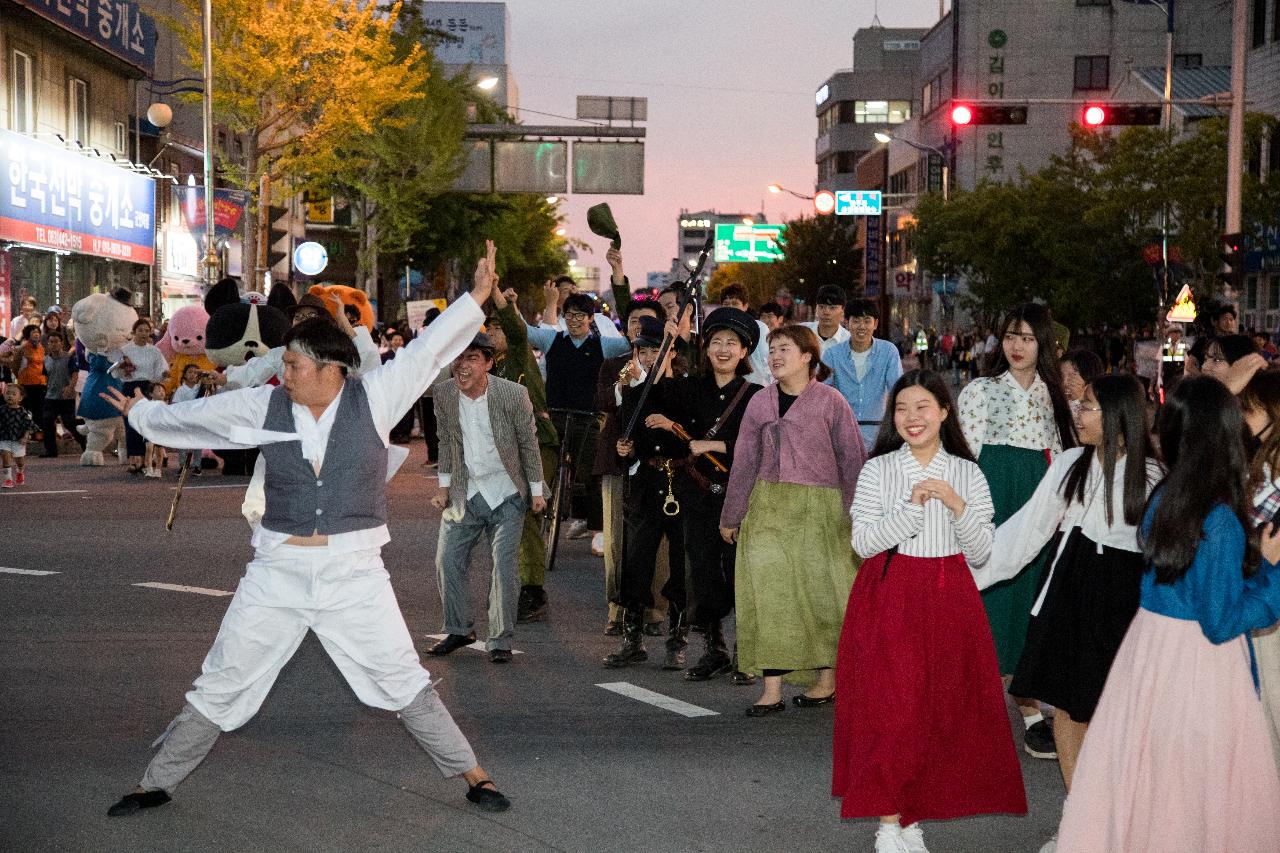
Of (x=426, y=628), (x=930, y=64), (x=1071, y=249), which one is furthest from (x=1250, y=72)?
(x=930, y=64)

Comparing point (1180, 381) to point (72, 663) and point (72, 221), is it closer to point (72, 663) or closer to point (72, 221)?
point (72, 663)

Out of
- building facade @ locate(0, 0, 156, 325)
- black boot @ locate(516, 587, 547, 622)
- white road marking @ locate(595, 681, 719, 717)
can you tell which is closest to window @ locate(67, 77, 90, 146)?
building facade @ locate(0, 0, 156, 325)

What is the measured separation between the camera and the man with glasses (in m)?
11.5

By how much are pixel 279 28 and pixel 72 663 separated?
26.8 meters

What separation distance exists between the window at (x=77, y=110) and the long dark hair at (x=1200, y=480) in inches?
1156

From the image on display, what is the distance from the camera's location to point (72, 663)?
865cm

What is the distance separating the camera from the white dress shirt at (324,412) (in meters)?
5.83

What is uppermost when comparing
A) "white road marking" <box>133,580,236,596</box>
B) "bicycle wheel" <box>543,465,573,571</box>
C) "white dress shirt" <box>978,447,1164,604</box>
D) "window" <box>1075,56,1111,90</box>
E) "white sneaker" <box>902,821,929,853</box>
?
"window" <box>1075,56,1111,90</box>

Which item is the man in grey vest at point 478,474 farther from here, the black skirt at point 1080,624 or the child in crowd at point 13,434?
the child in crowd at point 13,434

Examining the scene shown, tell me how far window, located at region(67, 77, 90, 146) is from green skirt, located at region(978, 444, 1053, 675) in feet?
87.2

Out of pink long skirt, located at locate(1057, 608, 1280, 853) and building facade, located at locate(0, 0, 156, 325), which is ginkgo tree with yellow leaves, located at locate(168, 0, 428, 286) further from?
pink long skirt, located at locate(1057, 608, 1280, 853)

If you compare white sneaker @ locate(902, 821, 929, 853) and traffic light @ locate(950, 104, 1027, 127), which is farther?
traffic light @ locate(950, 104, 1027, 127)

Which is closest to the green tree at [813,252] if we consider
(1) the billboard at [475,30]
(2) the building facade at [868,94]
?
(2) the building facade at [868,94]

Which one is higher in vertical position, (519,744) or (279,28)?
(279,28)
